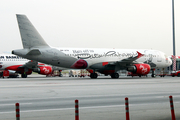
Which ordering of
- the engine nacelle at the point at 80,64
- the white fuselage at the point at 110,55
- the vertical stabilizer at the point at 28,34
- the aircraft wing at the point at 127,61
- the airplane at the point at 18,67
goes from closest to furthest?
the vertical stabilizer at the point at 28,34
the engine nacelle at the point at 80,64
the white fuselage at the point at 110,55
the aircraft wing at the point at 127,61
the airplane at the point at 18,67

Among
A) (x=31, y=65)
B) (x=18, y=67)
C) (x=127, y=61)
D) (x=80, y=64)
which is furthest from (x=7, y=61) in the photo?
(x=127, y=61)

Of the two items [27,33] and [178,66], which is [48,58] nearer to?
[27,33]

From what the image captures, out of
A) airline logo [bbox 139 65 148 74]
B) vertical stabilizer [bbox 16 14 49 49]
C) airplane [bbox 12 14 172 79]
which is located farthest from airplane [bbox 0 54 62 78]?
airline logo [bbox 139 65 148 74]

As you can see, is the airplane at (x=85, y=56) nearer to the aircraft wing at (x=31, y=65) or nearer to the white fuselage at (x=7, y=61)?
the aircraft wing at (x=31, y=65)

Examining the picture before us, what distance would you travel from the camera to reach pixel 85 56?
36.8m

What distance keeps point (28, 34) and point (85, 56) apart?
26.4 ft

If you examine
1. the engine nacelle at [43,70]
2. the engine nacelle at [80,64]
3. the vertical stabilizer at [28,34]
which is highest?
the vertical stabilizer at [28,34]

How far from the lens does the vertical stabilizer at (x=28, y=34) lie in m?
32.1

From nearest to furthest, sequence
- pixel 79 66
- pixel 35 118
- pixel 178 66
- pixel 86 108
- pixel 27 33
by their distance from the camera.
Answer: pixel 35 118 → pixel 86 108 → pixel 27 33 → pixel 79 66 → pixel 178 66

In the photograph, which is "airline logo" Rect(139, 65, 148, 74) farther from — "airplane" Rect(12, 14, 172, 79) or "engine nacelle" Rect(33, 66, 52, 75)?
"engine nacelle" Rect(33, 66, 52, 75)

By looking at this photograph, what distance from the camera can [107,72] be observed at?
39.3 meters

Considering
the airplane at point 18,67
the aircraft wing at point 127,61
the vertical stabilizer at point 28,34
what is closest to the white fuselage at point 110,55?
the aircraft wing at point 127,61

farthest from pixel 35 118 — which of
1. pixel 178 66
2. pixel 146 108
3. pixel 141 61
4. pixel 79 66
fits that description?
pixel 178 66

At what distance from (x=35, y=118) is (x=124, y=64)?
29738mm
